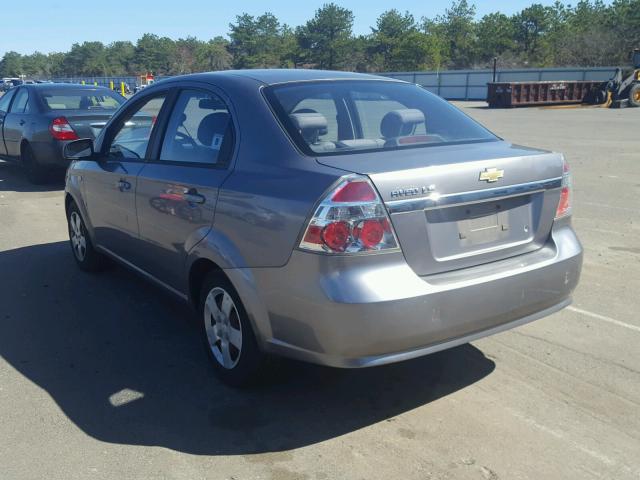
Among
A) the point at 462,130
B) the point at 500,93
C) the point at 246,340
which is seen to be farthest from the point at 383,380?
the point at 500,93

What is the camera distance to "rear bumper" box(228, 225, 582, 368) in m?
3.06

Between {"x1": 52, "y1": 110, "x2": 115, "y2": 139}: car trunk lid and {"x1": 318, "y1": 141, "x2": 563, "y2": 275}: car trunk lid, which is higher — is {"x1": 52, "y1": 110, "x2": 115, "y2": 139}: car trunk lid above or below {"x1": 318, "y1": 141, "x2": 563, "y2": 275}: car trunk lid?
below

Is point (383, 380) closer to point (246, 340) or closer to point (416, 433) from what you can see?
point (416, 433)

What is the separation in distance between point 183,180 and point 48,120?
25.0ft

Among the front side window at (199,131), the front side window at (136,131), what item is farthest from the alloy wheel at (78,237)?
the front side window at (199,131)

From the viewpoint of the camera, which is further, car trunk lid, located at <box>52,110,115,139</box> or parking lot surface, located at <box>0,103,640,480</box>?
Answer: car trunk lid, located at <box>52,110,115,139</box>

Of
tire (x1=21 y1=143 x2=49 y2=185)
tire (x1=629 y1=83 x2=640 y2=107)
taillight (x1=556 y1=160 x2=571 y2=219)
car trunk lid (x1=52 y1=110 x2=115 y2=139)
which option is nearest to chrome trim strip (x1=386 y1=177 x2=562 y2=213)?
taillight (x1=556 y1=160 x2=571 y2=219)

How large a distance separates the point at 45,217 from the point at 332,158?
6.67 metres

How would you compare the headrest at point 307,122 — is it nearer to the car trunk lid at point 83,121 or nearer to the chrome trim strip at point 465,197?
the chrome trim strip at point 465,197

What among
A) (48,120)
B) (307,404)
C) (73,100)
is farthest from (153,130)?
(73,100)

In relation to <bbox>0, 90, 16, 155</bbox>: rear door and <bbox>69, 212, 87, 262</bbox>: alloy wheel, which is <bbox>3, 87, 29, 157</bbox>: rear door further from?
<bbox>69, 212, 87, 262</bbox>: alloy wheel

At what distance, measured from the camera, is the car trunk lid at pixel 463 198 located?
10.4 ft

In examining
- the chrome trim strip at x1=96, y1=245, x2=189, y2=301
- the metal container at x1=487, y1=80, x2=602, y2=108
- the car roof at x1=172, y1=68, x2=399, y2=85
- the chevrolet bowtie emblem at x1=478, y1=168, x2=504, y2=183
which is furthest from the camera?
the metal container at x1=487, y1=80, x2=602, y2=108

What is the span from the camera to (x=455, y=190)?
Answer: 3.26 meters
